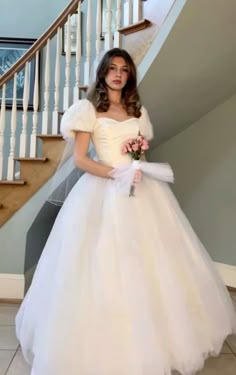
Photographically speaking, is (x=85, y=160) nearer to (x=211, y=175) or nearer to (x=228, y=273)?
(x=211, y=175)

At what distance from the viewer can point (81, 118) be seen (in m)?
1.86

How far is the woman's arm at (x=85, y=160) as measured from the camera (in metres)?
1.83

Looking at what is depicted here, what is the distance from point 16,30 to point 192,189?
250 cm

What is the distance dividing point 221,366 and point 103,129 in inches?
51.5

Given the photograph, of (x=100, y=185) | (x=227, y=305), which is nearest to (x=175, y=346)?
(x=227, y=305)

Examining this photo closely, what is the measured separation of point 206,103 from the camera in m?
3.21

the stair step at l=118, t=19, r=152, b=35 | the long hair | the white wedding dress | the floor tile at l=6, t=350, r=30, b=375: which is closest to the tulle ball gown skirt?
the white wedding dress

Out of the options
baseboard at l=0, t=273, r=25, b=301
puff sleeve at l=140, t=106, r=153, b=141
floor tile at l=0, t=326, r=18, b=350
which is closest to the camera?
puff sleeve at l=140, t=106, r=153, b=141

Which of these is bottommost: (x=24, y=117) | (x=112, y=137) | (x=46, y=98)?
(x=112, y=137)

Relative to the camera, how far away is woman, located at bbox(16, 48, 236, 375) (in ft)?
5.00

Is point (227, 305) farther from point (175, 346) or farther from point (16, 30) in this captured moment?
point (16, 30)

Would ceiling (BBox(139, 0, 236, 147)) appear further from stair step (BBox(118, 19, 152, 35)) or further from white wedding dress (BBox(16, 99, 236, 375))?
white wedding dress (BBox(16, 99, 236, 375))

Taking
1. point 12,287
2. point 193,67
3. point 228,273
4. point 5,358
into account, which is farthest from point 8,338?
point 193,67

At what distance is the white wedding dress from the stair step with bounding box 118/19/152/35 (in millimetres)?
866
